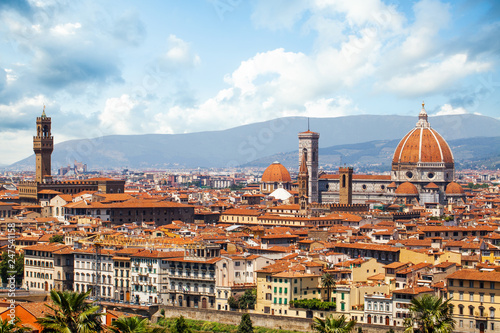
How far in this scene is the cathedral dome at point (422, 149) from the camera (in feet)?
409

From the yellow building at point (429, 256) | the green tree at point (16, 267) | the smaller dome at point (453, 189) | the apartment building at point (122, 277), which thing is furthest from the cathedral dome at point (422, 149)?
the apartment building at point (122, 277)

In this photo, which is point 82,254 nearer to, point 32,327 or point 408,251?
point 408,251

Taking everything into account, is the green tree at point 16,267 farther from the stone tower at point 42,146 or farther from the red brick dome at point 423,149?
the red brick dome at point 423,149

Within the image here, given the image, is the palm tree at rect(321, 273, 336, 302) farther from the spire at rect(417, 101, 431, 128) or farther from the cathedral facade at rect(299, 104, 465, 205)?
the spire at rect(417, 101, 431, 128)

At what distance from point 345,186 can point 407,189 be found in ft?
29.2

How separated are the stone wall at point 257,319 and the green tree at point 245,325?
1356 millimetres

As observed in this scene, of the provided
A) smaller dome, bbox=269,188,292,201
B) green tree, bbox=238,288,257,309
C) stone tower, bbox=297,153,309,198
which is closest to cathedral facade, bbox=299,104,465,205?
smaller dome, bbox=269,188,292,201

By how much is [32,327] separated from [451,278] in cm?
2336

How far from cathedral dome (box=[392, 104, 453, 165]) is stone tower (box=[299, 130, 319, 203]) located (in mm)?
11253

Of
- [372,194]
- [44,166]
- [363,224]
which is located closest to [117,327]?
[363,224]

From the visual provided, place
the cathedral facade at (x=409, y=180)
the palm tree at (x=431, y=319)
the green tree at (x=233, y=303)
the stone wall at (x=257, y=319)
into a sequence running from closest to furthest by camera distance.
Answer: the palm tree at (x=431, y=319) → the stone wall at (x=257, y=319) → the green tree at (x=233, y=303) → the cathedral facade at (x=409, y=180)

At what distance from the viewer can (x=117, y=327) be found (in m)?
25.5

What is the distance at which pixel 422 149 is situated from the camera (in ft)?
412

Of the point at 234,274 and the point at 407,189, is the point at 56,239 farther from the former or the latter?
the point at 407,189
